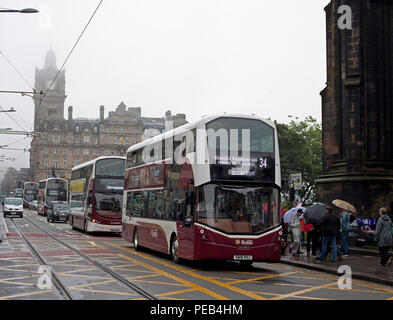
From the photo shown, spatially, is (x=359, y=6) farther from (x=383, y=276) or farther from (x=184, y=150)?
(x=383, y=276)

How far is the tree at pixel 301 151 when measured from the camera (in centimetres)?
5794

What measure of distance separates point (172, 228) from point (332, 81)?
1287 cm

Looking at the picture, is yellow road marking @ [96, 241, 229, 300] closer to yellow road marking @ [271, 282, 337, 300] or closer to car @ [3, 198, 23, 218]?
yellow road marking @ [271, 282, 337, 300]

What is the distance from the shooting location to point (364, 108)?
25.2 meters

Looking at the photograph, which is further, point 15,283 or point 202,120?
point 202,120

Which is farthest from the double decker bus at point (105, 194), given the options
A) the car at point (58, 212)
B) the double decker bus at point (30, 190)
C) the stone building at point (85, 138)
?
the stone building at point (85, 138)

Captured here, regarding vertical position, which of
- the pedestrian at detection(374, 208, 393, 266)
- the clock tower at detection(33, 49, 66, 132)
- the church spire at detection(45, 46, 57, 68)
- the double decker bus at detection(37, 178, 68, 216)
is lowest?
the pedestrian at detection(374, 208, 393, 266)

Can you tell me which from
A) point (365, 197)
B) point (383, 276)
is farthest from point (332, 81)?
point (383, 276)

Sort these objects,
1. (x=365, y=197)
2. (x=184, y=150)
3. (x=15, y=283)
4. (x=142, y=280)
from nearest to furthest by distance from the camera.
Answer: (x=15, y=283) → (x=142, y=280) → (x=184, y=150) → (x=365, y=197)

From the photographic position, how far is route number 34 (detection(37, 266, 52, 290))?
1146 cm

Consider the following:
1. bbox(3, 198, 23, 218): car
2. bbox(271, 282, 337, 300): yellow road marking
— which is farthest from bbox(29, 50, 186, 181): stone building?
bbox(271, 282, 337, 300): yellow road marking

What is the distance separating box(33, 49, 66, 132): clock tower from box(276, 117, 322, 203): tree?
90.7m

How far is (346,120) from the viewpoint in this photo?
25.3 meters

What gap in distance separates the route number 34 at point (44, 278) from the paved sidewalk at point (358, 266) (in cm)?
720
